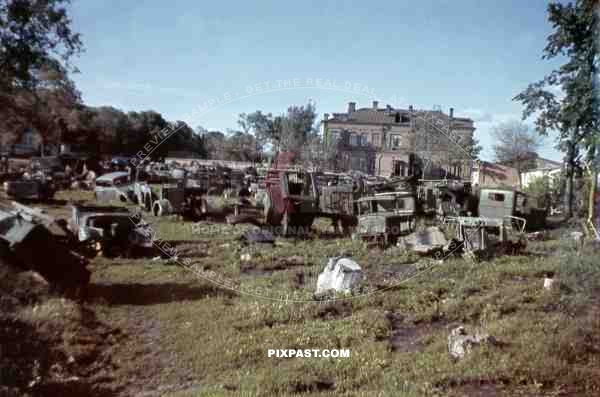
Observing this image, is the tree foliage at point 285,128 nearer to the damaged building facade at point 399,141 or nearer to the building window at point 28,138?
the damaged building facade at point 399,141

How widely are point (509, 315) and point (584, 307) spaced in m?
0.85

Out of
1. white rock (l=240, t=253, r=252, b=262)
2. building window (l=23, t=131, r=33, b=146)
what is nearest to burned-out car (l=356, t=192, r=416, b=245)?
white rock (l=240, t=253, r=252, b=262)

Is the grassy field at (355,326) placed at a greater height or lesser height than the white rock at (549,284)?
lesser

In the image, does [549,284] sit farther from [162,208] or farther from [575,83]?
[162,208]

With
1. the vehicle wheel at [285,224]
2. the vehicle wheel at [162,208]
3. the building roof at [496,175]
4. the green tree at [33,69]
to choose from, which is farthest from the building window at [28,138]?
the building roof at [496,175]

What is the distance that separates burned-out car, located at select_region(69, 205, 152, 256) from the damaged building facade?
14.7ft

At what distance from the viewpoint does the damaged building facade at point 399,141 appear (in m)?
6.39

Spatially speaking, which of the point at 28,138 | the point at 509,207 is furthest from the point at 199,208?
the point at 509,207

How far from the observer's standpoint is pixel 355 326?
4.60 m

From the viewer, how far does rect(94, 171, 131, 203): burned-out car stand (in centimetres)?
A: 1215

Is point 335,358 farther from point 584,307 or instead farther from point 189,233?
point 189,233

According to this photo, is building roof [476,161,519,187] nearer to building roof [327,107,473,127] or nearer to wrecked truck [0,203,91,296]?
building roof [327,107,473,127]

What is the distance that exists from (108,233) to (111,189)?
5.37 metres

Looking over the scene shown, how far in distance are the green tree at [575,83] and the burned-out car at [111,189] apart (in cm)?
1167
